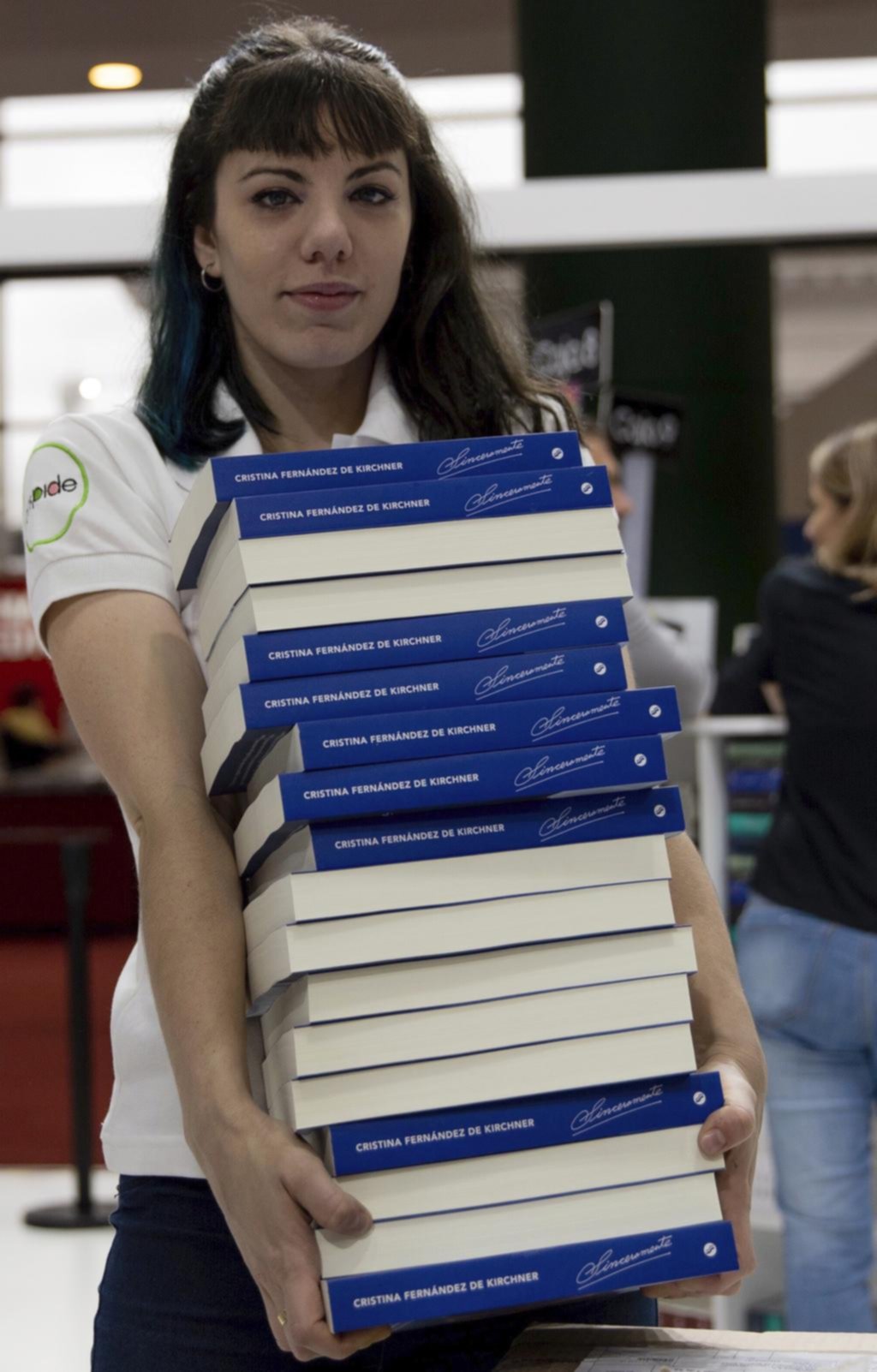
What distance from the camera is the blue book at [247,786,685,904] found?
Answer: 3.26 feet

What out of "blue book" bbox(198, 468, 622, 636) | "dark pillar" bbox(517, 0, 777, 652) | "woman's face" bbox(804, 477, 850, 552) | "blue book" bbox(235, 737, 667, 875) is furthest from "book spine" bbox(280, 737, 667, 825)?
"dark pillar" bbox(517, 0, 777, 652)

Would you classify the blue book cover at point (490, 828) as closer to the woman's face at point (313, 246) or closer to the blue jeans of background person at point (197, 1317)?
the blue jeans of background person at point (197, 1317)

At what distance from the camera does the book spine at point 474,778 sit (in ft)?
3.21

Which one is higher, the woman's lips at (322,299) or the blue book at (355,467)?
the woman's lips at (322,299)

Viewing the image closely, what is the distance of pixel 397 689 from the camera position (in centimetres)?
101

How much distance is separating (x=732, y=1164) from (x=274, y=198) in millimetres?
740

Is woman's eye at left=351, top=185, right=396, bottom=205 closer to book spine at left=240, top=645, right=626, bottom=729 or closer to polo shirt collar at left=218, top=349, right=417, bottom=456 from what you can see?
polo shirt collar at left=218, top=349, right=417, bottom=456

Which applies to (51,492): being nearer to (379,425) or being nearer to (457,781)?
(379,425)

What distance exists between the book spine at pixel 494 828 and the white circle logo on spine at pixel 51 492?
1.08 feet

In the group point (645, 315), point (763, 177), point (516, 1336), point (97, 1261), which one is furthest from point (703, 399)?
point (516, 1336)

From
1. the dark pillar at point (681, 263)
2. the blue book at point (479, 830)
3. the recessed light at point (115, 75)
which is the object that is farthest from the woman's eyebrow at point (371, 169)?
the recessed light at point (115, 75)

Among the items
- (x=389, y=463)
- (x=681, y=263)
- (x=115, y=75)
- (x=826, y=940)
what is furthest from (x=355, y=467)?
(x=115, y=75)

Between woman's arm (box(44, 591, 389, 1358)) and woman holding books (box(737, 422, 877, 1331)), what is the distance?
208cm

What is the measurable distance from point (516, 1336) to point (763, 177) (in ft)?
7.81
